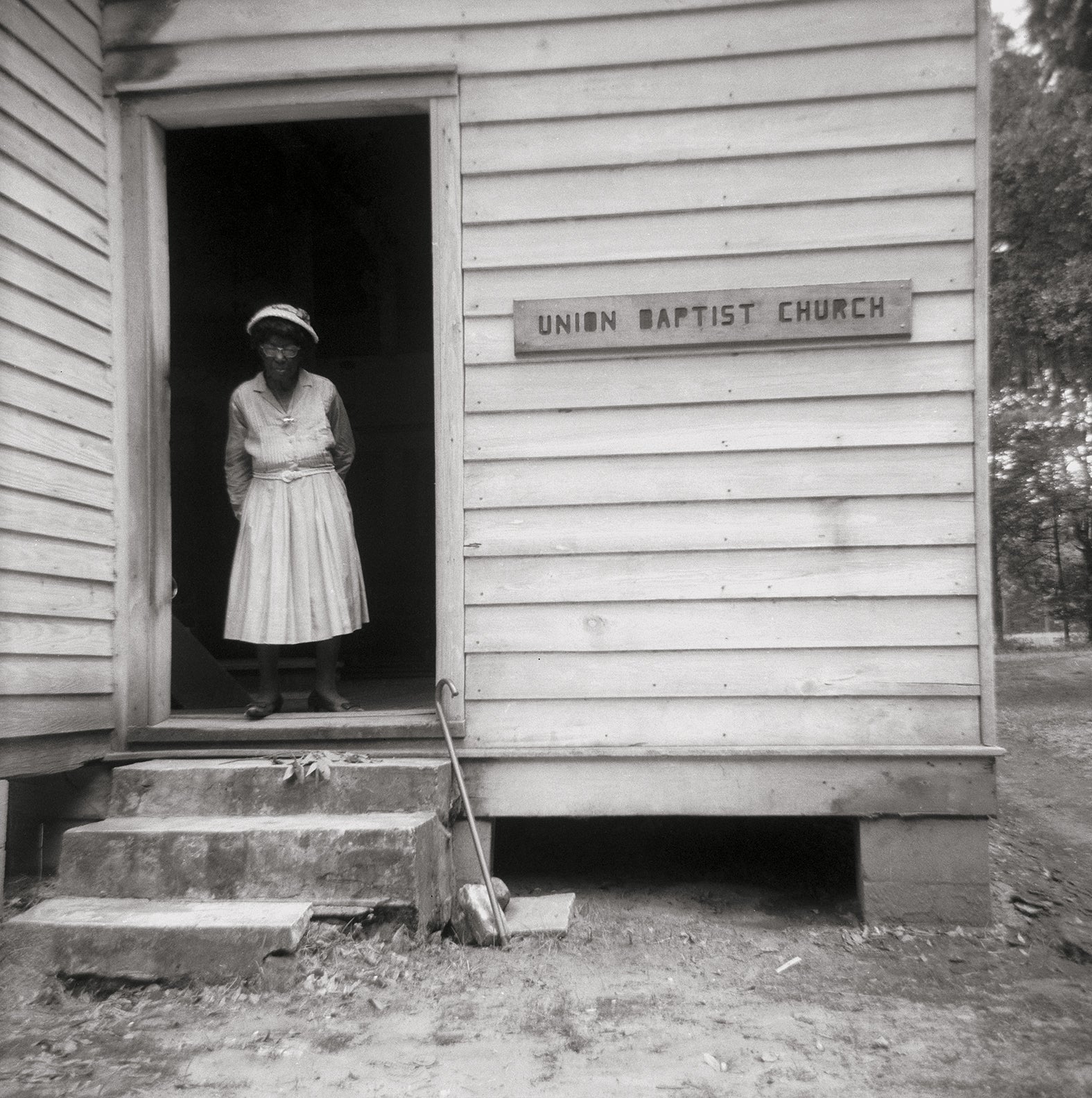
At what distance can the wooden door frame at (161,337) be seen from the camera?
3926 millimetres

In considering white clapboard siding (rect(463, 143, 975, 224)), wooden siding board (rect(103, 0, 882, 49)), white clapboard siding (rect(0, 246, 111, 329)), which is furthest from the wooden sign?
white clapboard siding (rect(0, 246, 111, 329))

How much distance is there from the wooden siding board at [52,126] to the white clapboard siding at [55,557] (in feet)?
4.64

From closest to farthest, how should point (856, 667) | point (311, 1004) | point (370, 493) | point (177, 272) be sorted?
1. point (311, 1004)
2. point (856, 667)
3. point (177, 272)
4. point (370, 493)

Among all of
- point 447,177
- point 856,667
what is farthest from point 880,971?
point 447,177

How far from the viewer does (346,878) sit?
327 centimetres

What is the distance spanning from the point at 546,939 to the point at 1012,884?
2.14 meters

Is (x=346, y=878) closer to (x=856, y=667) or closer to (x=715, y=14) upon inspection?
(x=856, y=667)

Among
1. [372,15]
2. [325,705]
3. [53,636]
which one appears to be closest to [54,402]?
[53,636]

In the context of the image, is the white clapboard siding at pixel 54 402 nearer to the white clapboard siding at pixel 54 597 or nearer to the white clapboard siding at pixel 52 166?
the white clapboard siding at pixel 54 597

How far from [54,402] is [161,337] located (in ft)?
1.81

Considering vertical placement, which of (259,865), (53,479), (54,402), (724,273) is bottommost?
(259,865)

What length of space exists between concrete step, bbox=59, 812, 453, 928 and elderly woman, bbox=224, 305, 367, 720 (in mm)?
791

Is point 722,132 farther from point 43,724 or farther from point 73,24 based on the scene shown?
point 43,724

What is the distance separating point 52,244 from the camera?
369 centimetres
